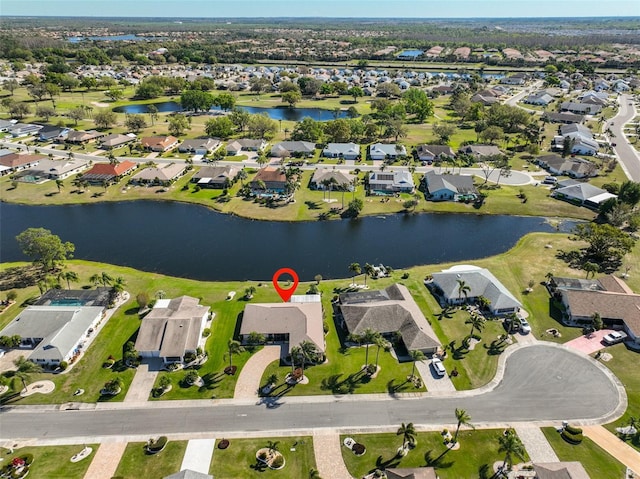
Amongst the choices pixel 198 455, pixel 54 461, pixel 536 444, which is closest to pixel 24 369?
pixel 54 461

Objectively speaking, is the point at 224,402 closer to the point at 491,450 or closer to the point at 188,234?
the point at 491,450

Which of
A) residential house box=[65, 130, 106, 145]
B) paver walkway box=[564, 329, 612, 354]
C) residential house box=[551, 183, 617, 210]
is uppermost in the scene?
residential house box=[65, 130, 106, 145]

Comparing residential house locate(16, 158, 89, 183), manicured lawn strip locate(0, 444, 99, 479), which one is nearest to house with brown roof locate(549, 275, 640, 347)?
manicured lawn strip locate(0, 444, 99, 479)

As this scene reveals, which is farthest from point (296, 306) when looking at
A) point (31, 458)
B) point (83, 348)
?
point (31, 458)

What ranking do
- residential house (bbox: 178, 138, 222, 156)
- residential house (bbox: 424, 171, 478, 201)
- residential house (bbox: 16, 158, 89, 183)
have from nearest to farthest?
1. residential house (bbox: 424, 171, 478, 201)
2. residential house (bbox: 16, 158, 89, 183)
3. residential house (bbox: 178, 138, 222, 156)

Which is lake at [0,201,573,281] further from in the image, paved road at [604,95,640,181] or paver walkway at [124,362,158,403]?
paved road at [604,95,640,181]

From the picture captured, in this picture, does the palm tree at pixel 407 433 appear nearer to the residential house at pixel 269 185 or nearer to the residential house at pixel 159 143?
the residential house at pixel 269 185

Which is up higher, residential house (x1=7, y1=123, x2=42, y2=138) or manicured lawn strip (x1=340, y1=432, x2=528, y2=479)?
residential house (x1=7, y1=123, x2=42, y2=138)
